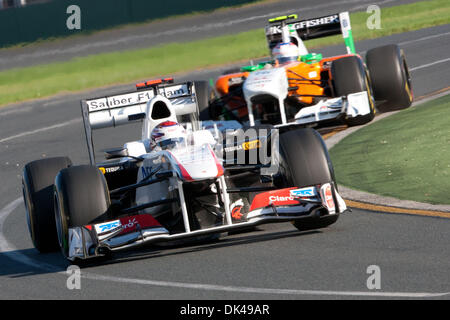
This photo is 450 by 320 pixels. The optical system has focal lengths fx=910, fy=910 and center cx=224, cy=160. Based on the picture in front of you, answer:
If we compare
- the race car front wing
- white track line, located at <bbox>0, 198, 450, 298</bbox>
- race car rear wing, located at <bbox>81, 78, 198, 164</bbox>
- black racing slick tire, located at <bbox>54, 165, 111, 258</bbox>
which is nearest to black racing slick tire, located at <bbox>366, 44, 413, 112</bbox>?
race car rear wing, located at <bbox>81, 78, 198, 164</bbox>

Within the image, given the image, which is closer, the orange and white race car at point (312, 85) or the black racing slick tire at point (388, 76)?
the orange and white race car at point (312, 85)

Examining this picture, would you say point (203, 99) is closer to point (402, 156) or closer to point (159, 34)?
point (402, 156)

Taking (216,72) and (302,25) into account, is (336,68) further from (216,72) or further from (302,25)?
(216,72)

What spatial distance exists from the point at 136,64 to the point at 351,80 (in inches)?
569

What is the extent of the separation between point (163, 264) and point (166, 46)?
20.9m

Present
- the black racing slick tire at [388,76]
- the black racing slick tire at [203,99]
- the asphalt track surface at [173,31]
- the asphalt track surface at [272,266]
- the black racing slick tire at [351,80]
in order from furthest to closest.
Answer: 1. the asphalt track surface at [173,31]
2. the black racing slick tire at [203,99]
3. the black racing slick tire at [388,76]
4. the black racing slick tire at [351,80]
5. the asphalt track surface at [272,266]

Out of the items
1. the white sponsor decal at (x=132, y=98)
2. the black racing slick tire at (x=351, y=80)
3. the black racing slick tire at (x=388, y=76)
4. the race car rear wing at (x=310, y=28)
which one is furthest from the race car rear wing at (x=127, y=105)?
the race car rear wing at (x=310, y=28)

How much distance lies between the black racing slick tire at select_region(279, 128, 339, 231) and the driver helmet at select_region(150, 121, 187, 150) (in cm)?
125

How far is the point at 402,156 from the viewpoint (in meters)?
11.0

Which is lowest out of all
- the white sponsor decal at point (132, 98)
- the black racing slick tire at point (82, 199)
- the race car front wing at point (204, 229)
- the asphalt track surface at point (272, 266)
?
the asphalt track surface at point (272, 266)

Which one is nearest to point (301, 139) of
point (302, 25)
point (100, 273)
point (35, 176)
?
point (100, 273)

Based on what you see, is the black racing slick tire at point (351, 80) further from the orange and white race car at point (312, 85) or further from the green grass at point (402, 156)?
the green grass at point (402, 156)

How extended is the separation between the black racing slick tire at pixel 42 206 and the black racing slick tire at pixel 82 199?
3.46 ft

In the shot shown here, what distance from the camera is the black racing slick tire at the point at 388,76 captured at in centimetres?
1465
